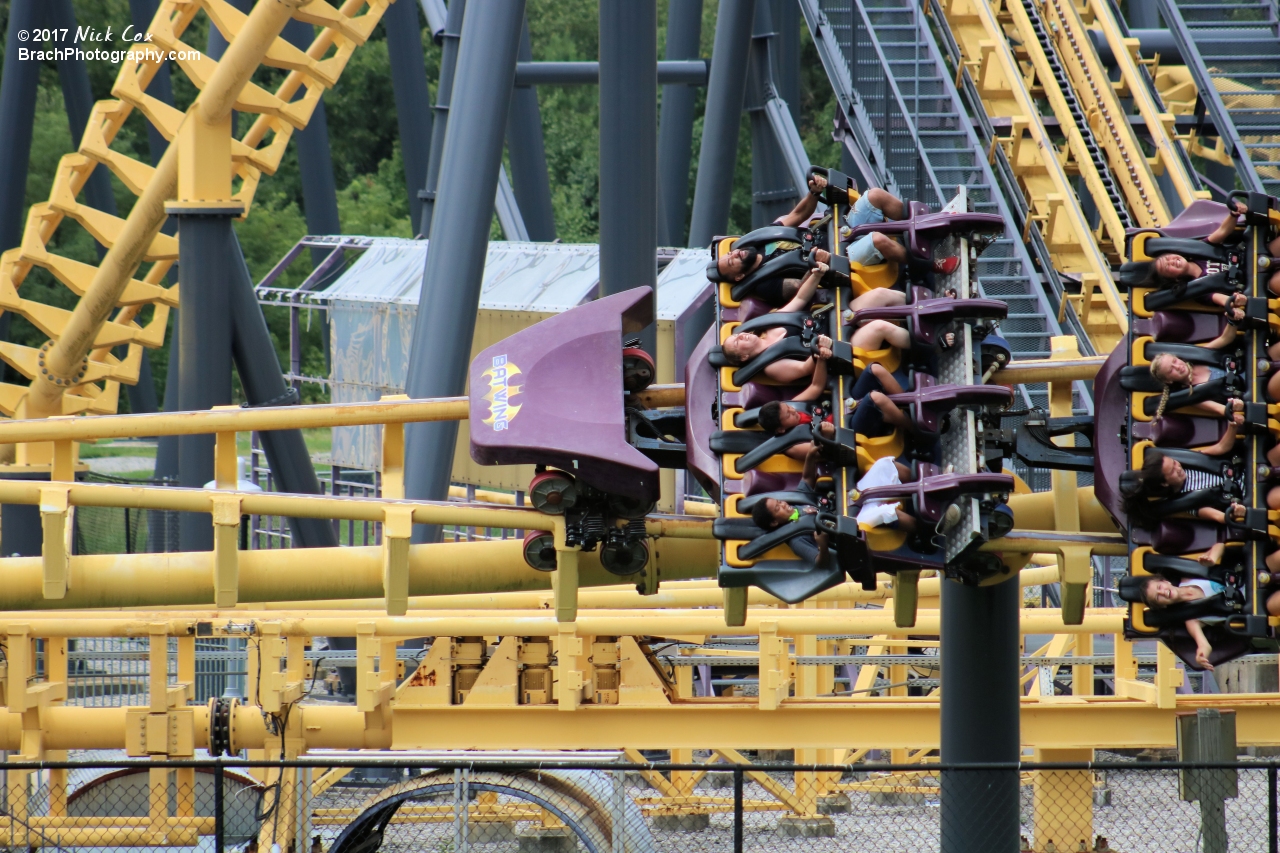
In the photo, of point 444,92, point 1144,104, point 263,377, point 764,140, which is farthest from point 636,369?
point 764,140

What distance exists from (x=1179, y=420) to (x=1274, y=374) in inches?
12.6

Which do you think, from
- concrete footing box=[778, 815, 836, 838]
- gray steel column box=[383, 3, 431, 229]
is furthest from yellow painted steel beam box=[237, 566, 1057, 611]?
gray steel column box=[383, 3, 431, 229]

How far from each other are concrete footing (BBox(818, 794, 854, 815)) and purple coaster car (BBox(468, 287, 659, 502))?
4739 millimetres

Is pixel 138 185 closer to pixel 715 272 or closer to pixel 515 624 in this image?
pixel 515 624

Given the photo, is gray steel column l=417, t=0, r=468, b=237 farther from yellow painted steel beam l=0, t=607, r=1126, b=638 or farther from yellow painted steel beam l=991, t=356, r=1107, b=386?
yellow painted steel beam l=991, t=356, r=1107, b=386

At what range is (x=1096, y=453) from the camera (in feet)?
17.4

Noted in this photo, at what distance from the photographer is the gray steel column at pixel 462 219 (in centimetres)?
809

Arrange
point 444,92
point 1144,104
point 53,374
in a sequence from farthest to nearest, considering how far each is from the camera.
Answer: point 444,92, point 53,374, point 1144,104

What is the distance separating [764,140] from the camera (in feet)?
48.2

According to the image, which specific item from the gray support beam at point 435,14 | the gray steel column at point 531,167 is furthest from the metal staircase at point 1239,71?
the gray support beam at point 435,14

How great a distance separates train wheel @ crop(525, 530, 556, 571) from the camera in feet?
17.6

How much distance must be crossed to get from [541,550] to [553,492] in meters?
0.30

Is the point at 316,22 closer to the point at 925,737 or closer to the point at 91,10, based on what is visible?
the point at 925,737

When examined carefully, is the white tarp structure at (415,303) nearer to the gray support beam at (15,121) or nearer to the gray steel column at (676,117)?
the gray steel column at (676,117)
